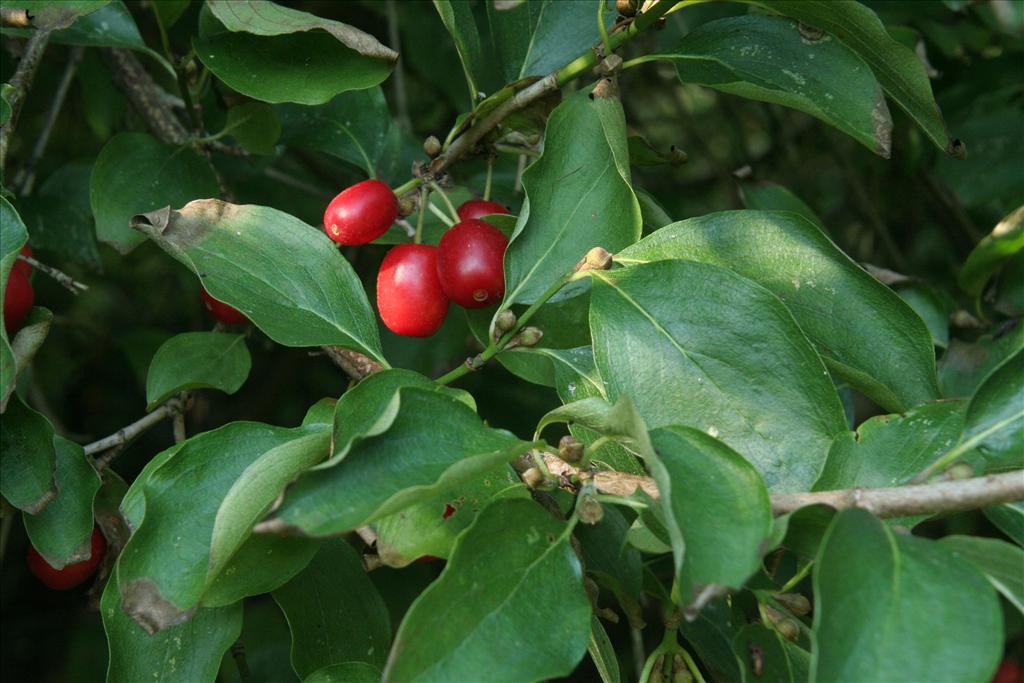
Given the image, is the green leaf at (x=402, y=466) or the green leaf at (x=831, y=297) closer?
the green leaf at (x=402, y=466)

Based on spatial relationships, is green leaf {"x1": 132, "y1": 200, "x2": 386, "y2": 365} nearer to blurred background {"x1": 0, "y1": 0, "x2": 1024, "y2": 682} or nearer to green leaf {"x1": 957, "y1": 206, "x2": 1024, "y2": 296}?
blurred background {"x1": 0, "y1": 0, "x2": 1024, "y2": 682}

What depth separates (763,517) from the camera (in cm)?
72

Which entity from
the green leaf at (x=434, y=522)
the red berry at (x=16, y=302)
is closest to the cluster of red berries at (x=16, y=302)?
the red berry at (x=16, y=302)

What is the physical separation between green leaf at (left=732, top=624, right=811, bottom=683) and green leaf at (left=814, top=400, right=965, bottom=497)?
0.15 m

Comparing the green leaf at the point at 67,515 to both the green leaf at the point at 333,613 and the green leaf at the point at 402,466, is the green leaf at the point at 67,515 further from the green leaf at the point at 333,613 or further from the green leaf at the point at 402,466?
the green leaf at the point at 402,466

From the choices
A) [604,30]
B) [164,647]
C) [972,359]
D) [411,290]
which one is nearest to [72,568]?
[164,647]

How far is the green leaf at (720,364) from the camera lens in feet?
2.82

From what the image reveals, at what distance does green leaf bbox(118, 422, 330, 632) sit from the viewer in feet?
2.73

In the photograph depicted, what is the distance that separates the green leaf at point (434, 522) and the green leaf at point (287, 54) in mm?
532

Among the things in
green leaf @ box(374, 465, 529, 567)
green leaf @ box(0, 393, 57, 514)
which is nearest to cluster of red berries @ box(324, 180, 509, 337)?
green leaf @ box(374, 465, 529, 567)

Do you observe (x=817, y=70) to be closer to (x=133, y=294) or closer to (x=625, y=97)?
(x=625, y=97)

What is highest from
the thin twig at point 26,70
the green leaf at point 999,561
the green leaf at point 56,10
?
the green leaf at point 56,10

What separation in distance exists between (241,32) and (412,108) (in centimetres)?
139

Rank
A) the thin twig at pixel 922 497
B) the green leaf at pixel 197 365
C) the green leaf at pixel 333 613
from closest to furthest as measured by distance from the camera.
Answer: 1. the thin twig at pixel 922 497
2. the green leaf at pixel 333 613
3. the green leaf at pixel 197 365
